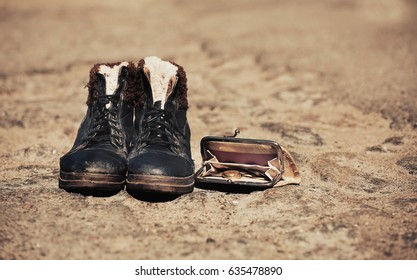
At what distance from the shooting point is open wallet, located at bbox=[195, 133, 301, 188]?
238 centimetres

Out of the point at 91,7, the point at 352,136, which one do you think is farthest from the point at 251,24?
the point at 352,136

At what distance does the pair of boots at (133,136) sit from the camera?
86.0 inches

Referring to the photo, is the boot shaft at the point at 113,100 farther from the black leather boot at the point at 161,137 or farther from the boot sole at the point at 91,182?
the boot sole at the point at 91,182

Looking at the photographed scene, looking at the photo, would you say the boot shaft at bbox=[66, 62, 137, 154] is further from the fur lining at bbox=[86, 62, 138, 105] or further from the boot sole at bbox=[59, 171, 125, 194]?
the boot sole at bbox=[59, 171, 125, 194]

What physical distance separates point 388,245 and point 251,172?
2.73 feet

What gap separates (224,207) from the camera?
7.45 feet

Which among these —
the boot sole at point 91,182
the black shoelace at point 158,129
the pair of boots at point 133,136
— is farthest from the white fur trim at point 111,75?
the boot sole at point 91,182

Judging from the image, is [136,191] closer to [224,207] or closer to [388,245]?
[224,207]

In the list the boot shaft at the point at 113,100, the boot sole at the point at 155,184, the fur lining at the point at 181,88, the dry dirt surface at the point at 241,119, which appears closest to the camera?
→ the dry dirt surface at the point at 241,119

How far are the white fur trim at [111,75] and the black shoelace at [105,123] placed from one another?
64 mm

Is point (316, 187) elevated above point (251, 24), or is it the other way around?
point (251, 24)

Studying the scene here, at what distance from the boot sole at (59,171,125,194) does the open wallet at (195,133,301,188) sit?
45 centimetres

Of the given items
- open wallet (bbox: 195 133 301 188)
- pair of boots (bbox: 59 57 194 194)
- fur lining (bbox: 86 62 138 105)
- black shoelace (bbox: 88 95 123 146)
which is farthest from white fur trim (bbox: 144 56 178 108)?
open wallet (bbox: 195 133 301 188)
